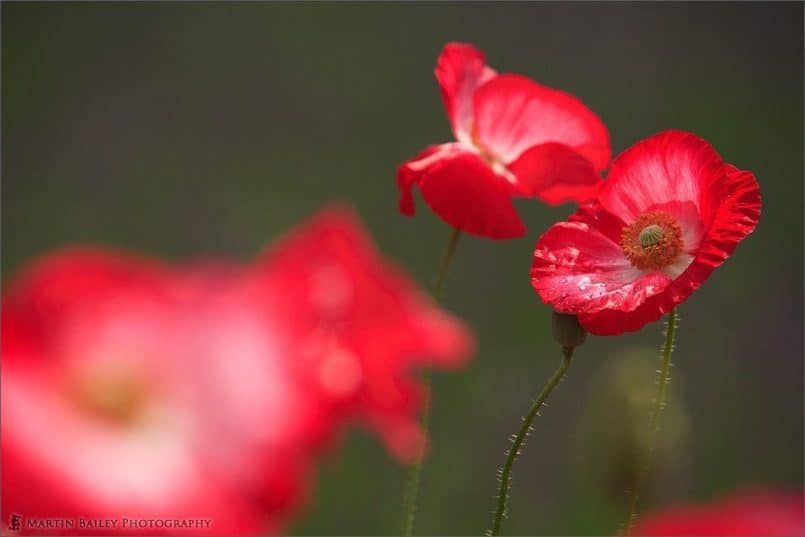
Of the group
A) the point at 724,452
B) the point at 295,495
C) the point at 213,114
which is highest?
the point at 295,495

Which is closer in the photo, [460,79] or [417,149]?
[460,79]

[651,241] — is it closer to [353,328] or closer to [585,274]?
A: [585,274]

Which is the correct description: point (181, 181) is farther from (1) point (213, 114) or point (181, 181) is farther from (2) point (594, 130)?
(2) point (594, 130)

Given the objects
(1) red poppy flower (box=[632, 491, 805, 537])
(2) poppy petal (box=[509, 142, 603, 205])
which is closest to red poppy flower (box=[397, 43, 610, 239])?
(2) poppy petal (box=[509, 142, 603, 205])

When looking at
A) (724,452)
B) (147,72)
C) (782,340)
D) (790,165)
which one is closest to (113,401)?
(724,452)

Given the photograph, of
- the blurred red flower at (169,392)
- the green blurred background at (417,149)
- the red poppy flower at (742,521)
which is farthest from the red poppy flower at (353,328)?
the green blurred background at (417,149)

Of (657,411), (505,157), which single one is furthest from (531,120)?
(657,411)

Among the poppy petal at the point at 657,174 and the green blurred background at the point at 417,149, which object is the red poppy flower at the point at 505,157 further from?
the green blurred background at the point at 417,149
